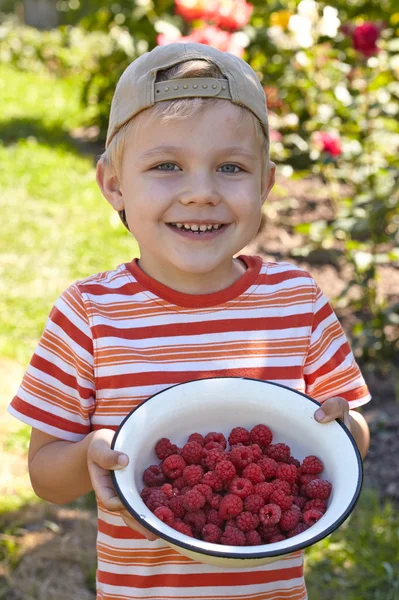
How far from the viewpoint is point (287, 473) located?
1.28 m

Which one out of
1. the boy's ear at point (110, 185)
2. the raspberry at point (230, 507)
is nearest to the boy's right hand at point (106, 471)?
the raspberry at point (230, 507)

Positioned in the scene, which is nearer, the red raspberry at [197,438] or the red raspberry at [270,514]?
the red raspberry at [270,514]

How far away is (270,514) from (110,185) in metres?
0.69

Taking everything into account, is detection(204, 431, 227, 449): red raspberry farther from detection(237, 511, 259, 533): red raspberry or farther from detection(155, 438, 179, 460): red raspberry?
detection(237, 511, 259, 533): red raspberry

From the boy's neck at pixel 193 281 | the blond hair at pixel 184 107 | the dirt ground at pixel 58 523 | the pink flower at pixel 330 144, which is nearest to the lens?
the blond hair at pixel 184 107

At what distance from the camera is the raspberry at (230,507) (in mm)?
1215

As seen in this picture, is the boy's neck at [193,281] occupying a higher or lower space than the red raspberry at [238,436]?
higher

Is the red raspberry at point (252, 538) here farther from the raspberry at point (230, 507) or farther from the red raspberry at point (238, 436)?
the red raspberry at point (238, 436)

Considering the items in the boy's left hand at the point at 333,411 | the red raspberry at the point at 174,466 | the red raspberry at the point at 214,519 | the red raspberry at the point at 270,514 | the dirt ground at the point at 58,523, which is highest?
the boy's left hand at the point at 333,411

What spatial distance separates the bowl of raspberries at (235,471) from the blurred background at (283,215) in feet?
3.56

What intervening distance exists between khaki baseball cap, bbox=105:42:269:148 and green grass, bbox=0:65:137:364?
231 cm

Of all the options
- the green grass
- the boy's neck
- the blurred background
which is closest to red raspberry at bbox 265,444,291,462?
the boy's neck

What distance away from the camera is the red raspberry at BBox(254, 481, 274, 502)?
1240 mm

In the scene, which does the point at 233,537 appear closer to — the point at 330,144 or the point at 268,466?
the point at 268,466
